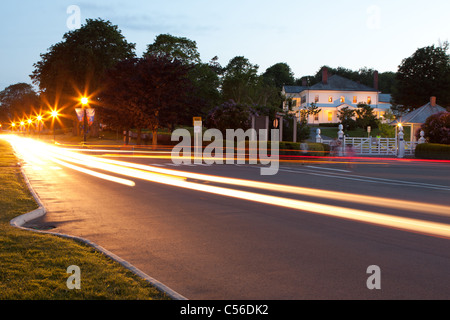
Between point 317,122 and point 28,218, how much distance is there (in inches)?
3294

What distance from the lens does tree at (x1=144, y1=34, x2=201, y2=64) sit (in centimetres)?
7844

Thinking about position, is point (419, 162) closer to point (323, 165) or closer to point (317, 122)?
point (323, 165)

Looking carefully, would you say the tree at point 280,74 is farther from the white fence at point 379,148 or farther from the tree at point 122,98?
the white fence at point 379,148

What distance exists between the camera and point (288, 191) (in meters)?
14.5

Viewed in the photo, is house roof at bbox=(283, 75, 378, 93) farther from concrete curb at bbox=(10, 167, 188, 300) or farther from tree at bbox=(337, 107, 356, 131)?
concrete curb at bbox=(10, 167, 188, 300)

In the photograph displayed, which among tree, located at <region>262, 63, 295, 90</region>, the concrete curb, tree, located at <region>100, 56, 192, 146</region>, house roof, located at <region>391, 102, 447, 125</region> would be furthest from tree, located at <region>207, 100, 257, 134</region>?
tree, located at <region>262, 63, 295, 90</region>

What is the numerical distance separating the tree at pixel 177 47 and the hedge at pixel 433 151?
51.8 meters

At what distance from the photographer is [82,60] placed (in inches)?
2463

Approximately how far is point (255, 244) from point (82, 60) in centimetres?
6075

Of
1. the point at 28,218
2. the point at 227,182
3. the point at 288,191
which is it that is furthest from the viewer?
the point at 227,182

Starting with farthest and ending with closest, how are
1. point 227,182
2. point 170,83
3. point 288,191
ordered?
point 170,83, point 227,182, point 288,191

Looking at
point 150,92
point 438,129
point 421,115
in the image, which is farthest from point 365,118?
point 150,92

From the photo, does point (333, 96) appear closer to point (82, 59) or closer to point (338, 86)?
point (338, 86)
